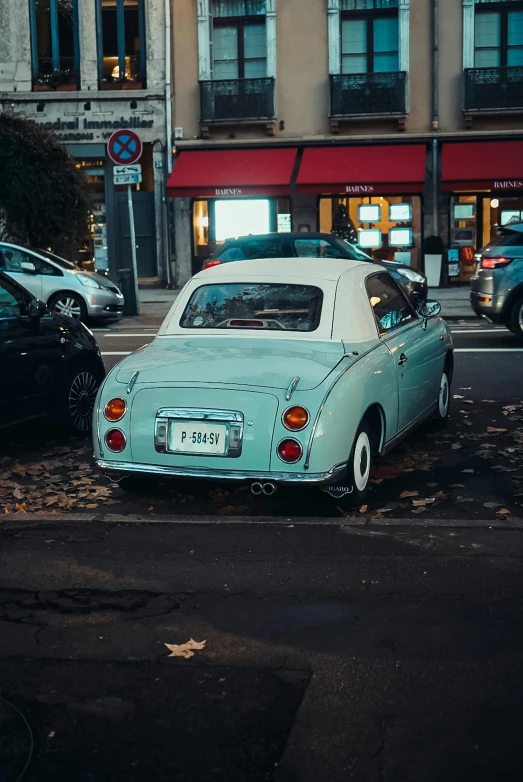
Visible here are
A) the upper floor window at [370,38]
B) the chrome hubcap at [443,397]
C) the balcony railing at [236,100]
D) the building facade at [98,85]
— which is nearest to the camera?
the chrome hubcap at [443,397]

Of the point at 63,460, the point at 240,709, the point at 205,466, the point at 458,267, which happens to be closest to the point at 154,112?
the point at 458,267

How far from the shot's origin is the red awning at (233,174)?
26.5 m

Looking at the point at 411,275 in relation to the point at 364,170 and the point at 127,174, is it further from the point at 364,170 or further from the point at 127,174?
the point at 364,170

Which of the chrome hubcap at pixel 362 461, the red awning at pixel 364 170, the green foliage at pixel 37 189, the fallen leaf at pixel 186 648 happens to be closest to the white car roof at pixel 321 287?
the chrome hubcap at pixel 362 461

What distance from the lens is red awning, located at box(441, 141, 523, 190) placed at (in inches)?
1013

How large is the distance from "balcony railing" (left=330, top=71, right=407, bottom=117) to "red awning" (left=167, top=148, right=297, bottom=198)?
1.71 metres

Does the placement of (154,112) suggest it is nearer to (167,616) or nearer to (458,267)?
(458,267)

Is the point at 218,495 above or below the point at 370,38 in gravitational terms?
→ below

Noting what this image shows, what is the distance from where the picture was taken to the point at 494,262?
14977 millimetres

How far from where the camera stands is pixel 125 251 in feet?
96.1

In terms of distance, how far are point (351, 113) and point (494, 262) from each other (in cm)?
1370

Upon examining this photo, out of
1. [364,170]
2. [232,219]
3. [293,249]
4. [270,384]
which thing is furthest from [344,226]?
[270,384]

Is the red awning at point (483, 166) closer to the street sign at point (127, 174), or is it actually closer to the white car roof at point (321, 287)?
the street sign at point (127, 174)

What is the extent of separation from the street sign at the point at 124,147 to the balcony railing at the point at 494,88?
10.8 m
